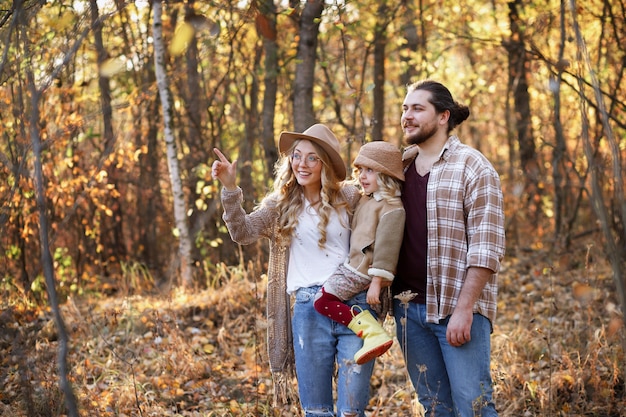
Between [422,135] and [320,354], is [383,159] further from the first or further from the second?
[320,354]

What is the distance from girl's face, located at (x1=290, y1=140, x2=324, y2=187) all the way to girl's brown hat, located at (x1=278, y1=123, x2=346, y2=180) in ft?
0.17

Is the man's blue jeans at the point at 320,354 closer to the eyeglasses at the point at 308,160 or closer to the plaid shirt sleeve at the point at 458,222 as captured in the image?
the plaid shirt sleeve at the point at 458,222

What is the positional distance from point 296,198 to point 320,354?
0.82 m

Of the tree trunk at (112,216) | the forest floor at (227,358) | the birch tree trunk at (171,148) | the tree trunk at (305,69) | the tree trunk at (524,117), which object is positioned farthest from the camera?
the tree trunk at (524,117)

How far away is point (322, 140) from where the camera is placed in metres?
3.57

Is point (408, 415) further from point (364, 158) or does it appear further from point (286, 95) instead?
point (286, 95)

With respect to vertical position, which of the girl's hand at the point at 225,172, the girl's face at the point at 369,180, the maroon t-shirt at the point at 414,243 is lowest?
the maroon t-shirt at the point at 414,243

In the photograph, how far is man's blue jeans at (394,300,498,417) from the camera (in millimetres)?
3186

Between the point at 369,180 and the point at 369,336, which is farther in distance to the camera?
the point at 369,180

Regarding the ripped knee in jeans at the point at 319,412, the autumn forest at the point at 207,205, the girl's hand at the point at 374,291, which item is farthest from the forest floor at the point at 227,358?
the girl's hand at the point at 374,291

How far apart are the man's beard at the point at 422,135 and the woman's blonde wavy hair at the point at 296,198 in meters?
0.48

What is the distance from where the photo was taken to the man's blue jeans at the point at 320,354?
334cm

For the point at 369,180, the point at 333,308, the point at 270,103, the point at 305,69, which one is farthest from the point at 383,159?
the point at 270,103

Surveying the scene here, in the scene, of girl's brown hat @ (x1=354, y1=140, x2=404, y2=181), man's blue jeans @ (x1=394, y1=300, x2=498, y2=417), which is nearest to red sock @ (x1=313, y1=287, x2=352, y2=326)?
man's blue jeans @ (x1=394, y1=300, x2=498, y2=417)
